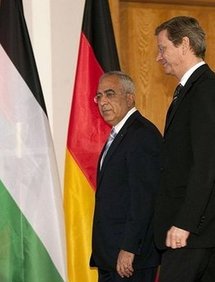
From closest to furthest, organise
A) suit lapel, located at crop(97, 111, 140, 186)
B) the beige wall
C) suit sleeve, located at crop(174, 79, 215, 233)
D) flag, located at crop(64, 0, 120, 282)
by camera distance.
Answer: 1. suit sleeve, located at crop(174, 79, 215, 233)
2. suit lapel, located at crop(97, 111, 140, 186)
3. flag, located at crop(64, 0, 120, 282)
4. the beige wall

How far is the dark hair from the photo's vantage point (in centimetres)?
197

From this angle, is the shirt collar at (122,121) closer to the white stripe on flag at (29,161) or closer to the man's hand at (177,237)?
the white stripe on flag at (29,161)

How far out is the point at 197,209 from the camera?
1807 millimetres

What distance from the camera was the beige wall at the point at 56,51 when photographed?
3.14 meters

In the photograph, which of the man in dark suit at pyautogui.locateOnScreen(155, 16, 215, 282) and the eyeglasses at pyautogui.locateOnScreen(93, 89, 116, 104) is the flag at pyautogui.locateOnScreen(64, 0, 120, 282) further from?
the man in dark suit at pyautogui.locateOnScreen(155, 16, 215, 282)

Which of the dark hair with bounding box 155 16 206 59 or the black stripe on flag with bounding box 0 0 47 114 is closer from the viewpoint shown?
the dark hair with bounding box 155 16 206 59

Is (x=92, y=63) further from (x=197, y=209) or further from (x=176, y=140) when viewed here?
(x=197, y=209)

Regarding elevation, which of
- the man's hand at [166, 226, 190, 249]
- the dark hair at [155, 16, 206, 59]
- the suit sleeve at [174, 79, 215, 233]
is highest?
the dark hair at [155, 16, 206, 59]

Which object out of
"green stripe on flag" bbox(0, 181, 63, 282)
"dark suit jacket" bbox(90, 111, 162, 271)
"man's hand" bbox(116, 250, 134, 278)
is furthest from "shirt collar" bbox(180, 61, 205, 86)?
"green stripe on flag" bbox(0, 181, 63, 282)

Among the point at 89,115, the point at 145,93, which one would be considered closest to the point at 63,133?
A: the point at 89,115

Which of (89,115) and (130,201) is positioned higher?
(89,115)

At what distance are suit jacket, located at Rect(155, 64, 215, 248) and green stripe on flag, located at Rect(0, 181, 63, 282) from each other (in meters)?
0.87

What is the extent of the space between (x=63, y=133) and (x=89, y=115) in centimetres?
36

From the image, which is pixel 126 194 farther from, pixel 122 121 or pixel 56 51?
pixel 56 51
